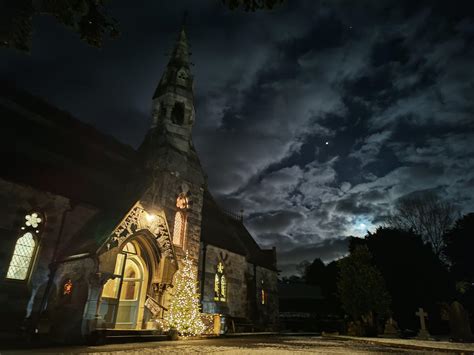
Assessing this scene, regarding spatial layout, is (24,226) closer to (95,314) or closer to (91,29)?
(95,314)

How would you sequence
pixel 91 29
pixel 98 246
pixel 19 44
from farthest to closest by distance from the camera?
1. pixel 98 246
2. pixel 91 29
3. pixel 19 44

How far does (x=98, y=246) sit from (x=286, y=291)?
4802 centimetres

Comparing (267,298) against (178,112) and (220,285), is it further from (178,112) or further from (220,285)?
(178,112)

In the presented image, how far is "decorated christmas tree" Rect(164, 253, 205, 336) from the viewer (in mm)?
13648

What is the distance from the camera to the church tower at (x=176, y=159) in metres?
17.9

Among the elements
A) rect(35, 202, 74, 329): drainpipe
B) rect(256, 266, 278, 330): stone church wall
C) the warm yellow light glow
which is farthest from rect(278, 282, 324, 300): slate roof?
rect(35, 202, 74, 329): drainpipe

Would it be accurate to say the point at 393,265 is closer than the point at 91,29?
No

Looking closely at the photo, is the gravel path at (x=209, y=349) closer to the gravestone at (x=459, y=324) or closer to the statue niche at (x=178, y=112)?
the gravestone at (x=459, y=324)

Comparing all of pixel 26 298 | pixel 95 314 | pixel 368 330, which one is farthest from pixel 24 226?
pixel 368 330

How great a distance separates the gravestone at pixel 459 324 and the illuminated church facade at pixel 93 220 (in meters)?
14.6

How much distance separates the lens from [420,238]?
105 ft

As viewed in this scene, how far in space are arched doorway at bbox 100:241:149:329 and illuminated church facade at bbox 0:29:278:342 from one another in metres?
0.06

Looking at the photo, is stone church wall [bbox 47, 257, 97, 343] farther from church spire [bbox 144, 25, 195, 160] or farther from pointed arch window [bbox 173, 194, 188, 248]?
church spire [bbox 144, 25, 195, 160]

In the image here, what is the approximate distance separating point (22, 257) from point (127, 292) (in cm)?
526
